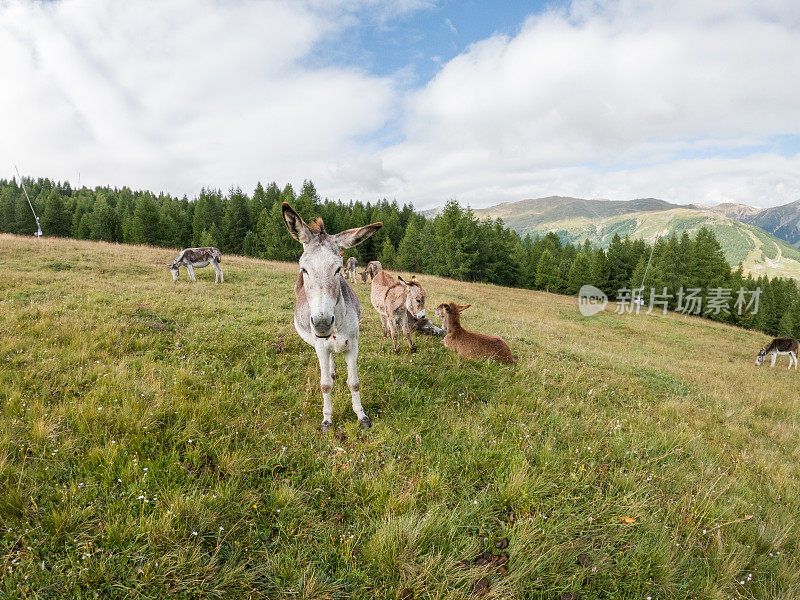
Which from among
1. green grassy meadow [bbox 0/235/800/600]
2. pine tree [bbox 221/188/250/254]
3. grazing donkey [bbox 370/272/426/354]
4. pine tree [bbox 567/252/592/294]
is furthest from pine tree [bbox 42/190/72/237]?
pine tree [bbox 567/252/592/294]

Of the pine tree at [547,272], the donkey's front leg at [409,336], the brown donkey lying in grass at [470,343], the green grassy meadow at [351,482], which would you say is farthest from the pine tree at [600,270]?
the donkey's front leg at [409,336]

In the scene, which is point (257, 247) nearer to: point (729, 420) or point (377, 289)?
point (377, 289)

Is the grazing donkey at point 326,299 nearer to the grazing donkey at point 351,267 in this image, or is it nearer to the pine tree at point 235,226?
the grazing donkey at point 351,267

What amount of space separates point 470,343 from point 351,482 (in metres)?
5.76

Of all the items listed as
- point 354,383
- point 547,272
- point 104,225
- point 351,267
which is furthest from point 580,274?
point 104,225

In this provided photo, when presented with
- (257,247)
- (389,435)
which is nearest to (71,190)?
(257,247)

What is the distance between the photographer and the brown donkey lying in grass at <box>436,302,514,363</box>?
337 inches

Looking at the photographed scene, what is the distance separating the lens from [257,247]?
64000 mm

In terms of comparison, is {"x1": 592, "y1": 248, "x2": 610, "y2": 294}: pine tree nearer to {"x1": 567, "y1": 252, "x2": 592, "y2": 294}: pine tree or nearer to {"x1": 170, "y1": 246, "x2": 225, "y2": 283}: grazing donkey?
{"x1": 567, "y1": 252, "x2": 592, "y2": 294}: pine tree

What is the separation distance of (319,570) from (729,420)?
997 cm

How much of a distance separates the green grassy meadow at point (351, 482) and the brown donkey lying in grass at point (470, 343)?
3.73 ft

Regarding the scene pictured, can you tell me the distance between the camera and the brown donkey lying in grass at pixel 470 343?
8.56m

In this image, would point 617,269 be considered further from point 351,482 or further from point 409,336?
point 351,482

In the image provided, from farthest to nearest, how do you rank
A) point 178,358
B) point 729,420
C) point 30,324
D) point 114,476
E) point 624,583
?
point 729,420, point 30,324, point 178,358, point 114,476, point 624,583
